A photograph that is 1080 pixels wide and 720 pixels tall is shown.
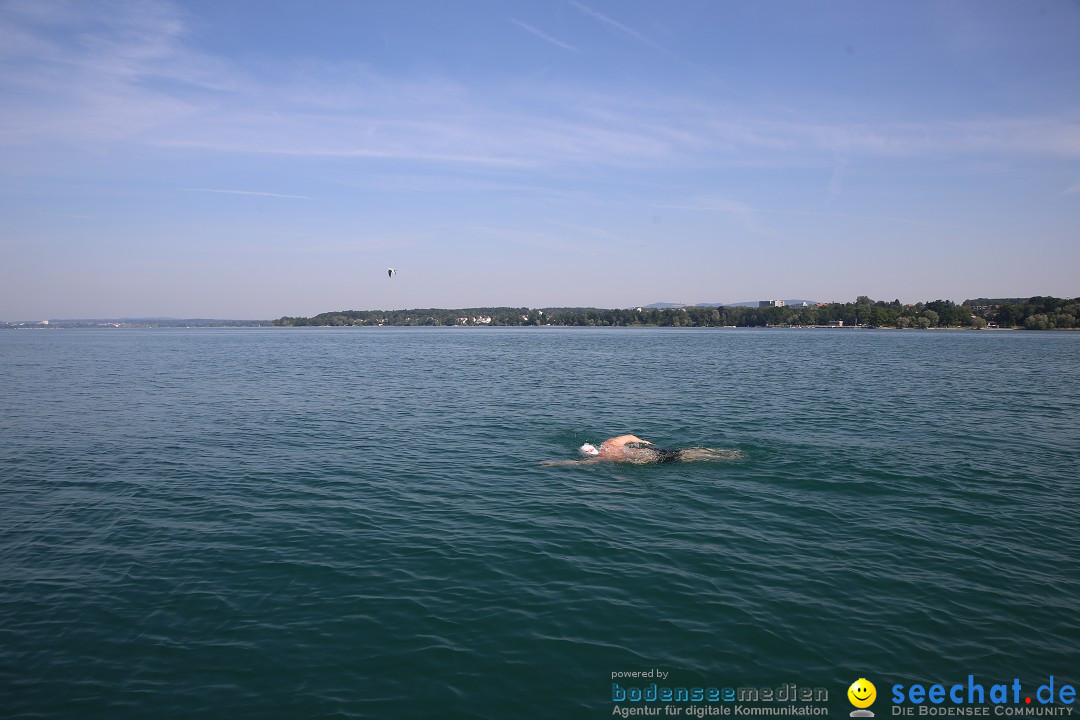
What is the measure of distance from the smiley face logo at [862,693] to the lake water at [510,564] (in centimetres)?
15

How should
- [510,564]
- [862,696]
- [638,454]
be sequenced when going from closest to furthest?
[862,696] < [510,564] < [638,454]

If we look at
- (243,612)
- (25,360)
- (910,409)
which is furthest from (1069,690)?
(25,360)

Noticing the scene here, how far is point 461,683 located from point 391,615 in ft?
8.86

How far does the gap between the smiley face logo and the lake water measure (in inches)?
6.1

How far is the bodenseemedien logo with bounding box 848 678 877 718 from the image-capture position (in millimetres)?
9320

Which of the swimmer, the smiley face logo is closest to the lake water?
the smiley face logo

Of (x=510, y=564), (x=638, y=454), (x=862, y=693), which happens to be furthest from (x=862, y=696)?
(x=638, y=454)

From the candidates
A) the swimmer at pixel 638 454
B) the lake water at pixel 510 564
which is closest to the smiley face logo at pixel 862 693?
the lake water at pixel 510 564

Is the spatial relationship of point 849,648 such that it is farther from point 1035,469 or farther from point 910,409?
point 910,409

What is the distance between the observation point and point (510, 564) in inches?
563

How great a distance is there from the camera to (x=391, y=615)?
470 inches

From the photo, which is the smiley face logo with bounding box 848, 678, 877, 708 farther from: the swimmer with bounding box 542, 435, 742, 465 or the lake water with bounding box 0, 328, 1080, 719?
the swimmer with bounding box 542, 435, 742, 465

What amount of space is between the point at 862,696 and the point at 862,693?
0.06 m

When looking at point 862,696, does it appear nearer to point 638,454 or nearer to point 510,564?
point 510,564
